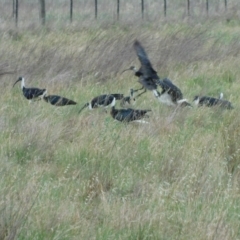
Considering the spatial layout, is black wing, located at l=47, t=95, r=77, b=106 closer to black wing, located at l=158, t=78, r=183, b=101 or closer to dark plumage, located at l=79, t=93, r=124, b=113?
dark plumage, located at l=79, t=93, r=124, b=113

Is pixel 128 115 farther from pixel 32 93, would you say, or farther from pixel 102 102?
pixel 32 93

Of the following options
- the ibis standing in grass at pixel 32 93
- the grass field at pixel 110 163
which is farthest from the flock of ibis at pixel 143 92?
the grass field at pixel 110 163

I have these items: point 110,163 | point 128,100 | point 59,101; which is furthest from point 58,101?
point 110,163

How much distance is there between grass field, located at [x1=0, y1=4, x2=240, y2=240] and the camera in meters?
5.13

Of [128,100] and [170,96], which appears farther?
[128,100]

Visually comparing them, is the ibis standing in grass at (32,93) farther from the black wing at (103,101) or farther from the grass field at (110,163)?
the black wing at (103,101)

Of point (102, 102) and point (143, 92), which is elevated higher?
point (102, 102)

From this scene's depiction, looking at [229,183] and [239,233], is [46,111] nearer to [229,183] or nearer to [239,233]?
[229,183]

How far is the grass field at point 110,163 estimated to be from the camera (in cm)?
513

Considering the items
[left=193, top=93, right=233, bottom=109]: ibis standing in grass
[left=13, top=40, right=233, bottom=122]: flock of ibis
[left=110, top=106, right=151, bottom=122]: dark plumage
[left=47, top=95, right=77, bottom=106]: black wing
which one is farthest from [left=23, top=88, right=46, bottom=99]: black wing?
[left=193, top=93, right=233, bottom=109]: ibis standing in grass

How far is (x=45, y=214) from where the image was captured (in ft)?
16.9

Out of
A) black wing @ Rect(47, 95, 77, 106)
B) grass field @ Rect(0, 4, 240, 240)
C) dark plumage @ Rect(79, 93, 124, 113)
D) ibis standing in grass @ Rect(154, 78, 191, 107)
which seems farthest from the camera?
ibis standing in grass @ Rect(154, 78, 191, 107)

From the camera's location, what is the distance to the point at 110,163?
6.59m

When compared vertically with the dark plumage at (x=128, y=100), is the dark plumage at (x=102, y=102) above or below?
above
